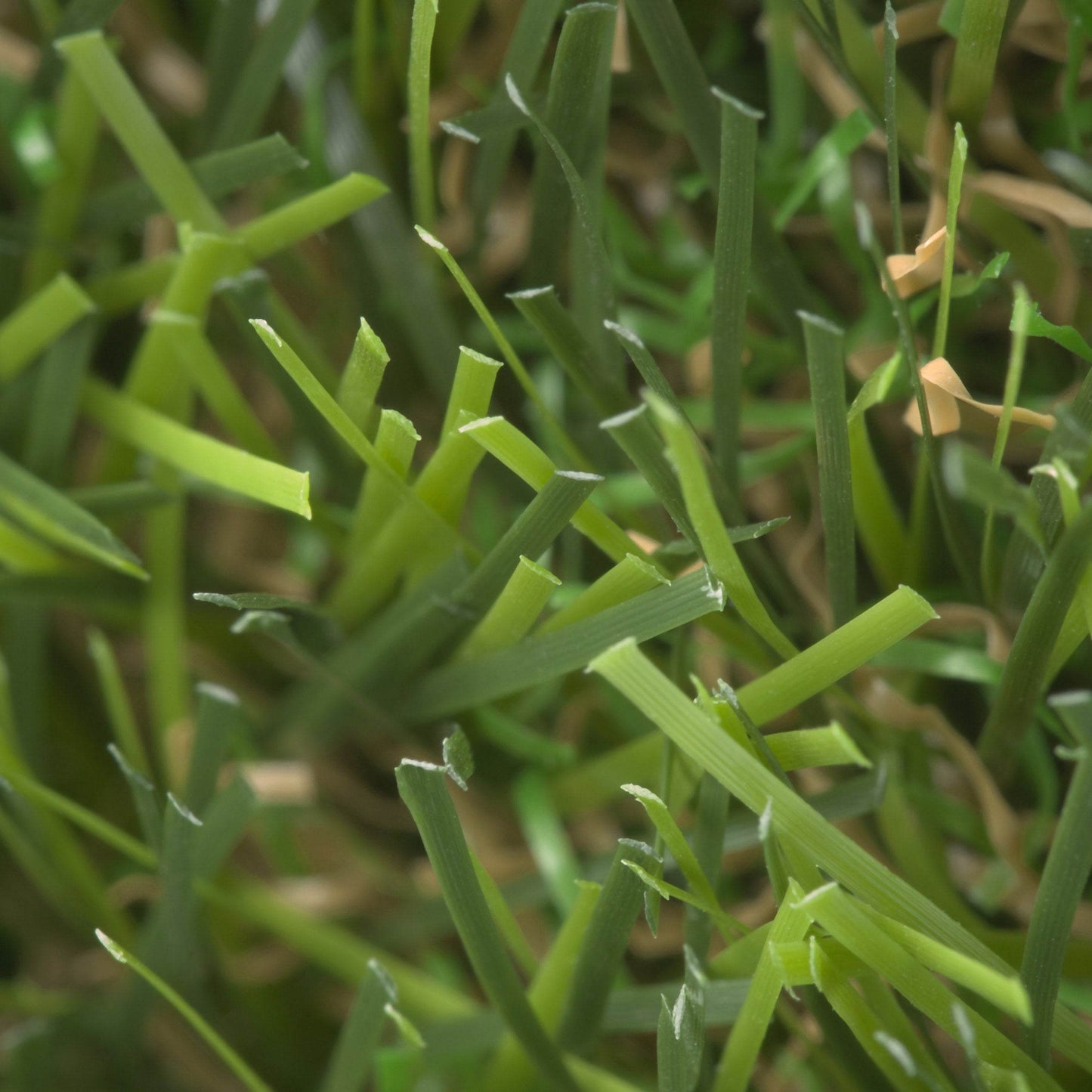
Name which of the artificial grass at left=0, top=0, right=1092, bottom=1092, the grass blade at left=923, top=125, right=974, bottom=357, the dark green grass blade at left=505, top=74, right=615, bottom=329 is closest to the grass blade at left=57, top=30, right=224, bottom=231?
the artificial grass at left=0, top=0, right=1092, bottom=1092

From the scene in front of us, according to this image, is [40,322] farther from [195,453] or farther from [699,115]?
[699,115]

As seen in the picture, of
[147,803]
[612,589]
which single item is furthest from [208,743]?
[612,589]

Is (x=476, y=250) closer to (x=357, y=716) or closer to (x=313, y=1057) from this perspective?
(x=357, y=716)

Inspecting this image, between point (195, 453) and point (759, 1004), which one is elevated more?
point (195, 453)

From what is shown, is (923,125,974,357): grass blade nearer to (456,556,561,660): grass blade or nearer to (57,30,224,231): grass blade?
(456,556,561,660): grass blade

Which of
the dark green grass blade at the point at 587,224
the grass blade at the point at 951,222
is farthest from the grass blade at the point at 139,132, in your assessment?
the grass blade at the point at 951,222

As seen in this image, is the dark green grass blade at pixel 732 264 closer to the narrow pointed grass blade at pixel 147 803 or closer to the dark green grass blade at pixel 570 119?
the dark green grass blade at pixel 570 119

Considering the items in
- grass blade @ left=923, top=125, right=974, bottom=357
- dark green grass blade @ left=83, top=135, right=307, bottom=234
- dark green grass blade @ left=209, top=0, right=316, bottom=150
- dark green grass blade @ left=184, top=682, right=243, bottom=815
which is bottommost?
dark green grass blade @ left=184, top=682, right=243, bottom=815

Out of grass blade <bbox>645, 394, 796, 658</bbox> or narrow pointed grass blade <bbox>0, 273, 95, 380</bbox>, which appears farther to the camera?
narrow pointed grass blade <bbox>0, 273, 95, 380</bbox>
